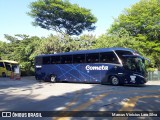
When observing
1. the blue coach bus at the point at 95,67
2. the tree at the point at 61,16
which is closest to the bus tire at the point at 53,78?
the blue coach bus at the point at 95,67

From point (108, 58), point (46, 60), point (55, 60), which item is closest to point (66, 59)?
point (55, 60)

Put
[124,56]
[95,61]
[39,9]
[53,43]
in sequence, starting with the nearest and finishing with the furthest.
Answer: [124,56], [95,61], [53,43], [39,9]

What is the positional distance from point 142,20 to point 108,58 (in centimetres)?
2296

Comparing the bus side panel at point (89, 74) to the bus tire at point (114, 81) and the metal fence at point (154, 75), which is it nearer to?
the bus tire at point (114, 81)

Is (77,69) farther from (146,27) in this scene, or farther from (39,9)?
(39,9)

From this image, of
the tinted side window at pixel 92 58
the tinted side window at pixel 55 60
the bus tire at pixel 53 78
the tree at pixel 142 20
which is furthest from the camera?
the tree at pixel 142 20

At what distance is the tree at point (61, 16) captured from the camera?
5144 cm

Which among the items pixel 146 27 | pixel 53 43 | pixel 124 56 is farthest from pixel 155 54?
pixel 124 56

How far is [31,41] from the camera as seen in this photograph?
4600 cm

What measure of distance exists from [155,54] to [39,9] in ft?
76.8

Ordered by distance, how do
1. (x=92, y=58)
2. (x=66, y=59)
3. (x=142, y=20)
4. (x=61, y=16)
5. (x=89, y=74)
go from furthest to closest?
(x=61, y=16) → (x=142, y=20) → (x=66, y=59) → (x=89, y=74) → (x=92, y=58)

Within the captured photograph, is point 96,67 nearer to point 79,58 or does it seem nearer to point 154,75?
point 79,58

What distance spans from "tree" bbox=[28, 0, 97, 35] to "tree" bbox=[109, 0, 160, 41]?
750 cm

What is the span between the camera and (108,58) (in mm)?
22891
